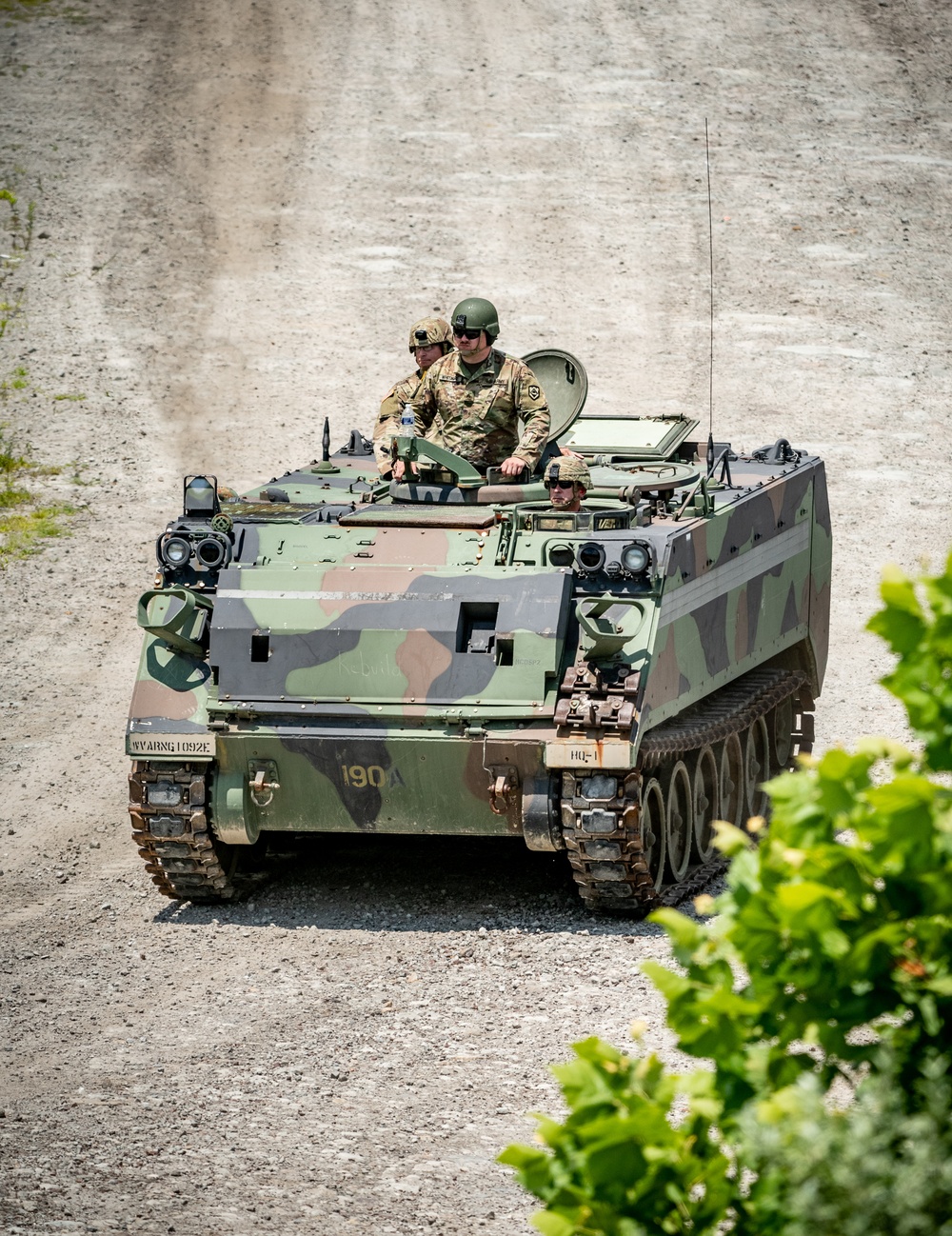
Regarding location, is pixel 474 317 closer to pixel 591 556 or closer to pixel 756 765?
pixel 591 556

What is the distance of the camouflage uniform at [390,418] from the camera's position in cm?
1266

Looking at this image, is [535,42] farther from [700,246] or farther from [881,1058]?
[881,1058]

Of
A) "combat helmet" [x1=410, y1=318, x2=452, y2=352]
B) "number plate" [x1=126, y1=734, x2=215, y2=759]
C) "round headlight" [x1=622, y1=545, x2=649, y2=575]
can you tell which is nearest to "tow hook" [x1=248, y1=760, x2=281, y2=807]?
"number plate" [x1=126, y1=734, x2=215, y2=759]

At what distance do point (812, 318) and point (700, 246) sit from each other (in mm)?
2222

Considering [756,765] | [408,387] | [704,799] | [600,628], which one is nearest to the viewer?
[600,628]

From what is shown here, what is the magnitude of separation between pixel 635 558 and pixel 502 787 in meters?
1.40

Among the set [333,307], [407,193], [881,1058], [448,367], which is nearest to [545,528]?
[448,367]

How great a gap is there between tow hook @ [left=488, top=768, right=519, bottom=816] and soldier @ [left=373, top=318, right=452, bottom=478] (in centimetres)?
272

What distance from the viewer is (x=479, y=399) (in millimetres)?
12586

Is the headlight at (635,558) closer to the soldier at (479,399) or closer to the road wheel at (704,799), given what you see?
the soldier at (479,399)

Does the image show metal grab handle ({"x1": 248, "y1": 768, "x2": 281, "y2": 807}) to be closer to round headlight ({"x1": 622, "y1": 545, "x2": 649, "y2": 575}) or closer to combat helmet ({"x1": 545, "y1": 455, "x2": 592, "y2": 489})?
round headlight ({"x1": 622, "y1": 545, "x2": 649, "y2": 575})

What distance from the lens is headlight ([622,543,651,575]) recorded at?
10.7 m

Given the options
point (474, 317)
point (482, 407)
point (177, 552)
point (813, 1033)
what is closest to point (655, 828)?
point (482, 407)

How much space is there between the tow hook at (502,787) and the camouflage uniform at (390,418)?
8.47 feet
